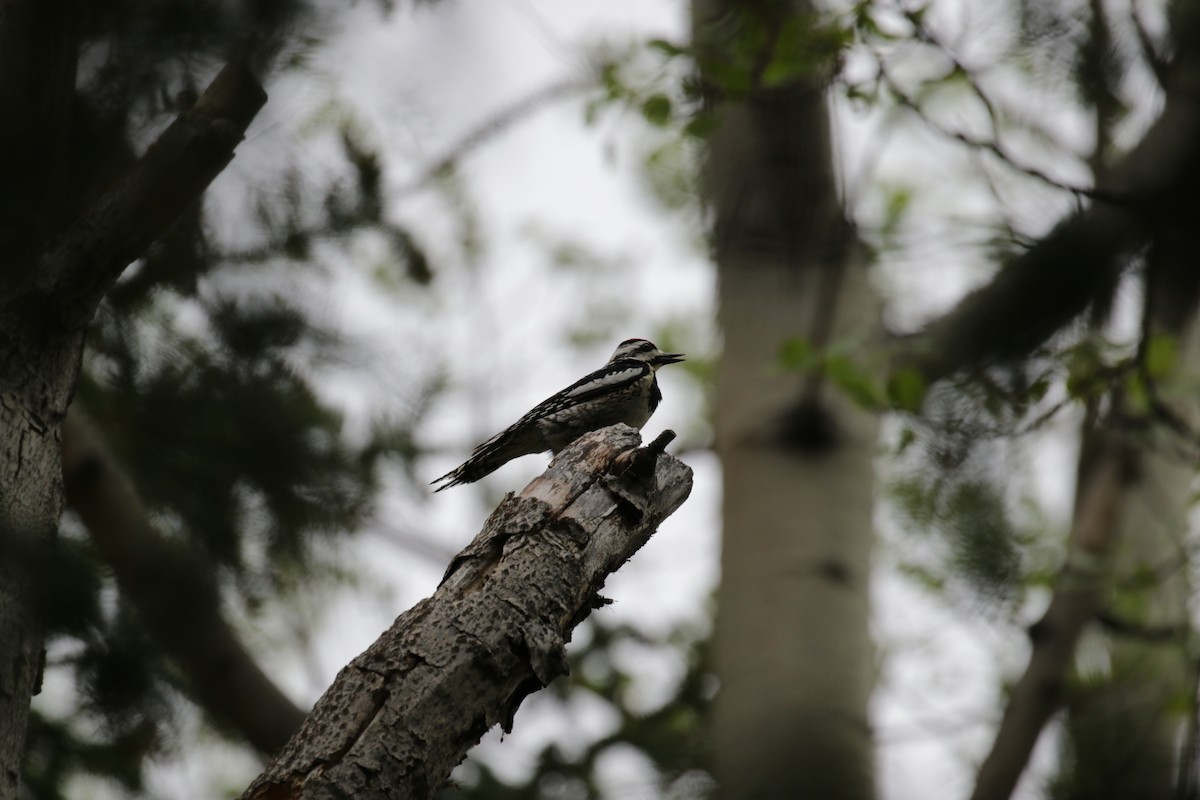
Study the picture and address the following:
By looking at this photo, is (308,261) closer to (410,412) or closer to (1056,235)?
(410,412)

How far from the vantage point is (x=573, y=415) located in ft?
19.2

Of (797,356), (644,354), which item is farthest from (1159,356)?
(644,354)

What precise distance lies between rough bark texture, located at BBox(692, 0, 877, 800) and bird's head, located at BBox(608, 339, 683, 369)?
0.91m

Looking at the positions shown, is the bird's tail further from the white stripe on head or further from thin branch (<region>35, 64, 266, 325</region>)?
thin branch (<region>35, 64, 266, 325</region>)

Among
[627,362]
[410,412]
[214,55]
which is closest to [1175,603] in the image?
[627,362]

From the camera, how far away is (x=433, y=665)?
2.60 m

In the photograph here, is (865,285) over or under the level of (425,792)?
over

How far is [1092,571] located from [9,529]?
5.11 meters

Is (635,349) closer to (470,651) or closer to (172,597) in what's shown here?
(172,597)

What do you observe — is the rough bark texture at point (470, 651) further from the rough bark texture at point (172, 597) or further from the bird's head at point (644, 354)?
the bird's head at point (644, 354)

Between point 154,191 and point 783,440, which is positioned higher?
point 783,440

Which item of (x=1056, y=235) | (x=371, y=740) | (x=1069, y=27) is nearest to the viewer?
(x=1056, y=235)

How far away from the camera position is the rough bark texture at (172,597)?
3.55m

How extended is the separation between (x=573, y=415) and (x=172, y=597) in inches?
105
